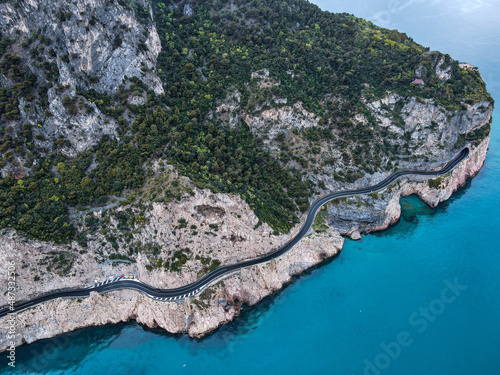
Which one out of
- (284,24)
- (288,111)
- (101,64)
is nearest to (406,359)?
(288,111)

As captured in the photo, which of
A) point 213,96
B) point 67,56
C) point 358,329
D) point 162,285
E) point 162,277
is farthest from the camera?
point 213,96

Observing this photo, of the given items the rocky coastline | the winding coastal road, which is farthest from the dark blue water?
the winding coastal road

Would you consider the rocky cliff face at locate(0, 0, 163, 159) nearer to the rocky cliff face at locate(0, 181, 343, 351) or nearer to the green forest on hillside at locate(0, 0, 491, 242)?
the green forest on hillside at locate(0, 0, 491, 242)

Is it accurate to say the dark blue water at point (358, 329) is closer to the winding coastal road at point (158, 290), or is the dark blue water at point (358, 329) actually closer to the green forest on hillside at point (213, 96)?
the winding coastal road at point (158, 290)

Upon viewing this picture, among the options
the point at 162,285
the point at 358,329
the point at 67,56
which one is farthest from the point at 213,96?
the point at 358,329

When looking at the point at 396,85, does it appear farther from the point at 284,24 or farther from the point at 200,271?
the point at 200,271

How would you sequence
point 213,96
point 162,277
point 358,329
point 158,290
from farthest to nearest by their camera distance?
point 213,96, point 158,290, point 162,277, point 358,329

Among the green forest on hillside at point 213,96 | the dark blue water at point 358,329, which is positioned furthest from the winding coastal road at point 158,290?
the green forest on hillside at point 213,96

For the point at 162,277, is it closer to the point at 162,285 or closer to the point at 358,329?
the point at 162,285
